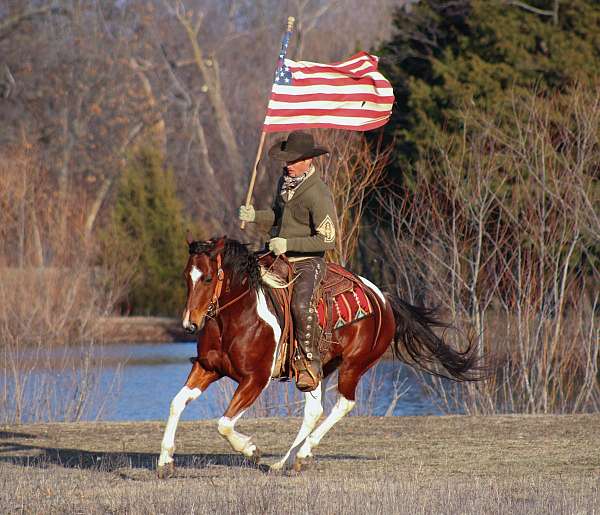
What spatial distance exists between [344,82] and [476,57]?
46.2 ft

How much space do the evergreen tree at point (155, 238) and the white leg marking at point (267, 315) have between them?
25.8 metres

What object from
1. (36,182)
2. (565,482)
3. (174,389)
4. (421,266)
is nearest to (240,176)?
(36,182)

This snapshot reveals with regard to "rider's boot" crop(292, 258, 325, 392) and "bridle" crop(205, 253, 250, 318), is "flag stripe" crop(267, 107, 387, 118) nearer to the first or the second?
"rider's boot" crop(292, 258, 325, 392)

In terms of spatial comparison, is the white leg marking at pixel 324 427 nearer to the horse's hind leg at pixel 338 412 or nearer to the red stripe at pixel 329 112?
the horse's hind leg at pixel 338 412

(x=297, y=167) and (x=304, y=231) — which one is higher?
(x=297, y=167)

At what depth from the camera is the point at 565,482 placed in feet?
28.9

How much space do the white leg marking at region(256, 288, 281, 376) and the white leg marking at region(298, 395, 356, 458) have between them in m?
0.72

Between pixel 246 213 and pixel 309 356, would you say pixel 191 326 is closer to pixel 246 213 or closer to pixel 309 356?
pixel 246 213

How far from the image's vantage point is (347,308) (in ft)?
32.9

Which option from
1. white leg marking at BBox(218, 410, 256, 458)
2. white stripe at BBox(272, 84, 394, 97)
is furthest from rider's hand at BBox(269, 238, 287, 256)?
white stripe at BBox(272, 84, 394, 97)

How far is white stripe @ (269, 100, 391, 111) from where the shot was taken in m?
10.5

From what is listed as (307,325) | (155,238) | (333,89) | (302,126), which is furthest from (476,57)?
(307,325)

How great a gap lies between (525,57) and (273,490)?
17.6m

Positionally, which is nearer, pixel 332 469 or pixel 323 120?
pixel 332 469
